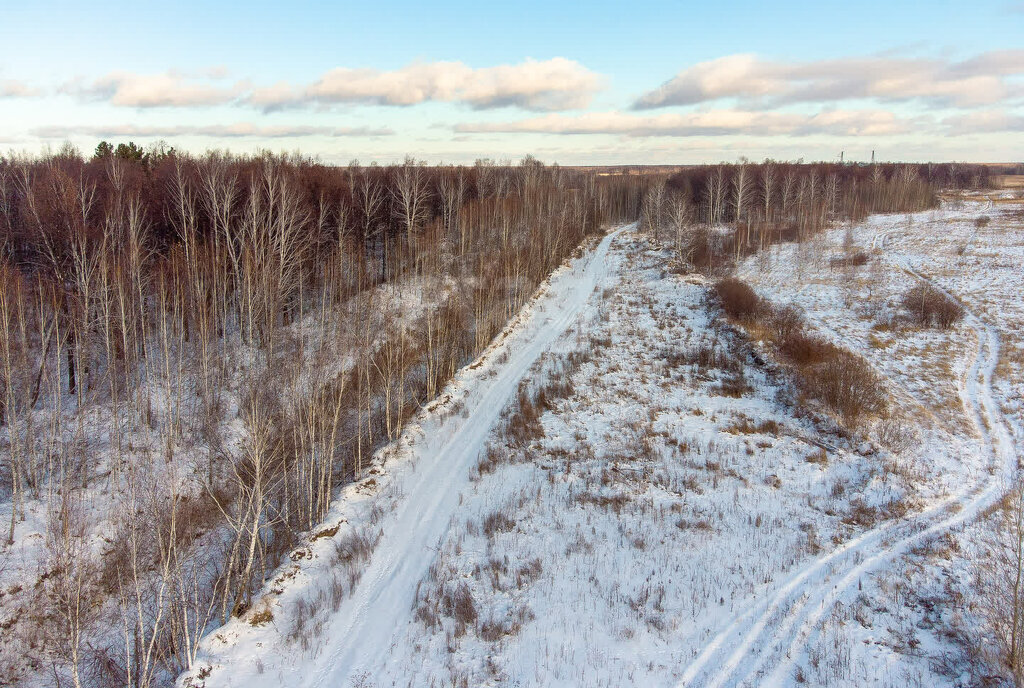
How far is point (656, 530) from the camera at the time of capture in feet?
55.2

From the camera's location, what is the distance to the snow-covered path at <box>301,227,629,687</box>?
39.0ft

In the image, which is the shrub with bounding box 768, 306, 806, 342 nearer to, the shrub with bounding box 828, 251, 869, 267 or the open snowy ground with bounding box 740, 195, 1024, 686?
the open snowy ground with bounding box 740, 195, 1024, 686

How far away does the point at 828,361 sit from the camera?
29641 millimetres

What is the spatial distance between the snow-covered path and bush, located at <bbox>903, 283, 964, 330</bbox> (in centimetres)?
2548

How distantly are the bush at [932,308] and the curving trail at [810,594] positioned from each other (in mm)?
14687

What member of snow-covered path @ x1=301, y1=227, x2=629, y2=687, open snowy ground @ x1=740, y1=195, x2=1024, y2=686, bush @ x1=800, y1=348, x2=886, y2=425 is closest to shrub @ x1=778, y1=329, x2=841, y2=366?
bush @ x1=800, y1=348, x2=886, y2=425

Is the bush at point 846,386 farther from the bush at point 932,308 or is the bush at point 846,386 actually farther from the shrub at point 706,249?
the shrub at point 706,249

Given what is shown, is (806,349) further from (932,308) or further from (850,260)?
(850,260)

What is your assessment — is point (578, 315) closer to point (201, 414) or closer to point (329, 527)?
point (201, 414)

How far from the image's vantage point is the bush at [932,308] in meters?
34.3

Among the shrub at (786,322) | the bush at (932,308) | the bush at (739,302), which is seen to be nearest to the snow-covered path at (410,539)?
the bush at (739,302)

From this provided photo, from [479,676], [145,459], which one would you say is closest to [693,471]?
[479,676]

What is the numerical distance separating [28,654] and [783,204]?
8712 centimetres

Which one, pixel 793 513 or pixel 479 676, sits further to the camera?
pixel 793 513
